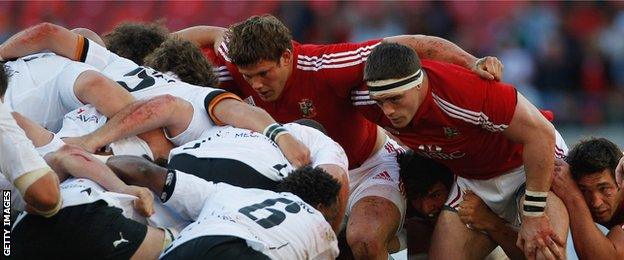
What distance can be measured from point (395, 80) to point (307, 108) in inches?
38.1

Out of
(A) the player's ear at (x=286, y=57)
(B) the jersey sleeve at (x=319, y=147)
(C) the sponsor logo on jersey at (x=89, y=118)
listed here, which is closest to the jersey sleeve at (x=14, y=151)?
(C) the sponsor logo on jersey at (x=89, y=118)

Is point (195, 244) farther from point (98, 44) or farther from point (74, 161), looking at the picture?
point (98, 44)

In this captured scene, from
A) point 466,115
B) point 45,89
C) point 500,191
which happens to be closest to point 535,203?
point 500,191

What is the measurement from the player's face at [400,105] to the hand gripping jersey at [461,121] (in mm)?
85

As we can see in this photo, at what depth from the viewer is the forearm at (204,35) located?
7.50 metres

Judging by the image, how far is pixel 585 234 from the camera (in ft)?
20.8

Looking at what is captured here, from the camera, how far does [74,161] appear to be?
5367 millimetres

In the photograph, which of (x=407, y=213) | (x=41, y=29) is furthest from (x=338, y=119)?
(x=41, y=29)

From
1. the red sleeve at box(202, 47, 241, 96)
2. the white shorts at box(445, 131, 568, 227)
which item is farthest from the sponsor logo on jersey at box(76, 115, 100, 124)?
the white shorts at box(445, 131, 568, 227)

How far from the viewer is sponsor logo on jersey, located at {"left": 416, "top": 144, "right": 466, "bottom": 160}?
6.27 metres

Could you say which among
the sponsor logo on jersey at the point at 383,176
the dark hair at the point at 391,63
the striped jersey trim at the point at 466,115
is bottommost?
the sponsor logo on jersey at the point at 383,176

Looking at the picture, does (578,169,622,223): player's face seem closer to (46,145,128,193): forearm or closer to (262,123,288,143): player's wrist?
(262,123,288,143): player's wrist

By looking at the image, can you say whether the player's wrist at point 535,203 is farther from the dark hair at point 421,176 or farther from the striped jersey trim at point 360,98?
the striped jersey trim at point 360,98

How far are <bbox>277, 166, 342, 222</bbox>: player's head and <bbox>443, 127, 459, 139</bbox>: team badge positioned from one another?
3.30ft
